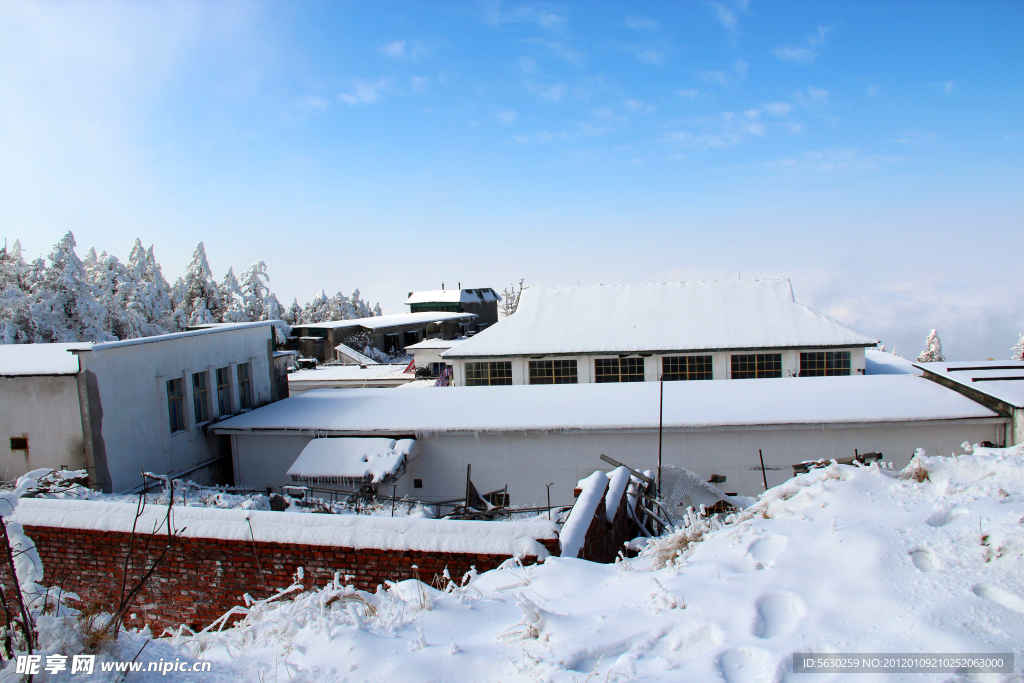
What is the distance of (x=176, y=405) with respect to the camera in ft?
48.1

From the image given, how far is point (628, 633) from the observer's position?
12.9 feet

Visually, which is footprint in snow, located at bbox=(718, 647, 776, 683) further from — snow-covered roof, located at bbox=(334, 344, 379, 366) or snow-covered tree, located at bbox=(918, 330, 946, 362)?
snow-covered tree, located at bbox=(918, 330, 946, 362)

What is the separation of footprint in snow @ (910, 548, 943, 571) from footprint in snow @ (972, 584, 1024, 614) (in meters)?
0.29

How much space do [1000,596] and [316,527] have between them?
19.6ft

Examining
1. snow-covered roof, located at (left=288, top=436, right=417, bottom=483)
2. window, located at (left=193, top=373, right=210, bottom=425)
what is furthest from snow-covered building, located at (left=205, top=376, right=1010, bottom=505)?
window, located at (left=193, top=373, right=210, bottom=425)

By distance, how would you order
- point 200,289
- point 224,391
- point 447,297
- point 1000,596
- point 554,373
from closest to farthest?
point 1000,596 → point 224,391 → point 554,373 → point 200,289 → point 447,297

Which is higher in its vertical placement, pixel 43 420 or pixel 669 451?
pixel 43 420

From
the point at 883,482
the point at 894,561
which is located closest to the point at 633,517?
the point at 883,482

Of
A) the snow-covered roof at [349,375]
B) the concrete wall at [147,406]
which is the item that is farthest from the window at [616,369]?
the snow-covered roof at [349,375]

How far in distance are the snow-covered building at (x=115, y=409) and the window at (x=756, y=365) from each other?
1738cm

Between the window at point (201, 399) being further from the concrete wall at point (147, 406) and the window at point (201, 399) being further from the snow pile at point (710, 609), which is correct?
the snow pile at point (710, 609)

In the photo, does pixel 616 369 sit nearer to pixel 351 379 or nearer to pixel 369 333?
pixel 351 379

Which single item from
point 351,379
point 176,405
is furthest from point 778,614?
point 351,379

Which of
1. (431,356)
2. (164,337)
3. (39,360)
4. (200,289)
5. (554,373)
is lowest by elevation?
(431,356)
